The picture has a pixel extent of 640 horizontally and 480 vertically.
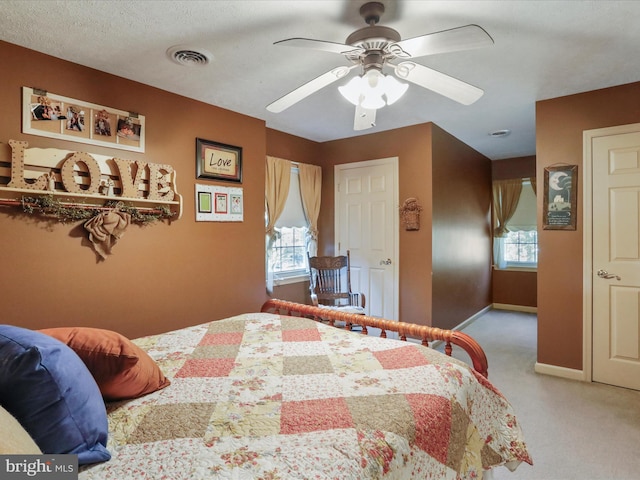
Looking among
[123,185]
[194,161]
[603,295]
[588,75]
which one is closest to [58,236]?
[123,185]

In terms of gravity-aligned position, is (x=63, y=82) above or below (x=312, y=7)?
below

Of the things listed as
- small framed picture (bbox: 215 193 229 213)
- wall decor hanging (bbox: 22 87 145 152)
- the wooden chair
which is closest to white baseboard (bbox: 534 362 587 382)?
the wooden chair

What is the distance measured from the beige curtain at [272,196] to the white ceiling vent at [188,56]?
62.6 inches

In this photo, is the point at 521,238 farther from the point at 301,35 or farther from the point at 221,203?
the point at 301,35

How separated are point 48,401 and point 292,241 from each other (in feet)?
11.6

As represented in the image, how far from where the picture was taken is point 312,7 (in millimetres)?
1888

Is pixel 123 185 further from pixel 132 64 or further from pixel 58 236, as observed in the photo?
pixel 132 64

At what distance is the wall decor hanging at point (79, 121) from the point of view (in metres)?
2.29

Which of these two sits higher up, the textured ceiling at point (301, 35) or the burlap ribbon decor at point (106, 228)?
the textured ceiling at point (301, 35)

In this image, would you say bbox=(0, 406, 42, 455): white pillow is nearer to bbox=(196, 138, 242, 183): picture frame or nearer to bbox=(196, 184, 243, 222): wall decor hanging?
bbox=(196, 184, 243, 222): wall decor hanging

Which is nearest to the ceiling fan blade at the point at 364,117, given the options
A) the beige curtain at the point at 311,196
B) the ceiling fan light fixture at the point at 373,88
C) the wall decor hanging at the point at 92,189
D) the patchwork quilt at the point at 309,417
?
the ceiling fan light fixture at the point at 373,88

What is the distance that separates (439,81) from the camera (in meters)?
1.91

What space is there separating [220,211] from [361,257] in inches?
74.7

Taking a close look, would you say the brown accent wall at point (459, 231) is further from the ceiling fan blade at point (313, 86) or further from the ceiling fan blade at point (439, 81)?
the ceiling fan blade at point (313, 86)
